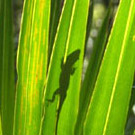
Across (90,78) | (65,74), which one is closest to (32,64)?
(65,74)

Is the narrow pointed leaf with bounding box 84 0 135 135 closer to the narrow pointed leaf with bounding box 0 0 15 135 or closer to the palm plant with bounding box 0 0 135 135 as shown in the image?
the palm plant with bounding box 0 0 135 135

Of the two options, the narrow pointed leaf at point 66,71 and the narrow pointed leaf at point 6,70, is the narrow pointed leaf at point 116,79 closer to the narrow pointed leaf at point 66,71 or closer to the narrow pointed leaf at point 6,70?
the narrow pointed leaf at point 66,71

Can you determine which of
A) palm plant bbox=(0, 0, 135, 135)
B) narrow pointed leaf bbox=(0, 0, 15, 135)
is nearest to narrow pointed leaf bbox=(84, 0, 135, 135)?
palm plant bbox=(0, 0, 135, 135)

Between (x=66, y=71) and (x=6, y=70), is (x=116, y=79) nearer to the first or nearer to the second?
(x=66, y=71)

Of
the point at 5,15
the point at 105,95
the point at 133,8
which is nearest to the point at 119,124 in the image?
the point at 105,95

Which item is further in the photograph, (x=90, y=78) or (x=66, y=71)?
(x=90, y=78)

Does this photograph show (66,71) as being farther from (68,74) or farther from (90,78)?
(90,78)

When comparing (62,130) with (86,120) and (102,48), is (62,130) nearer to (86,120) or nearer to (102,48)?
(86,120)
